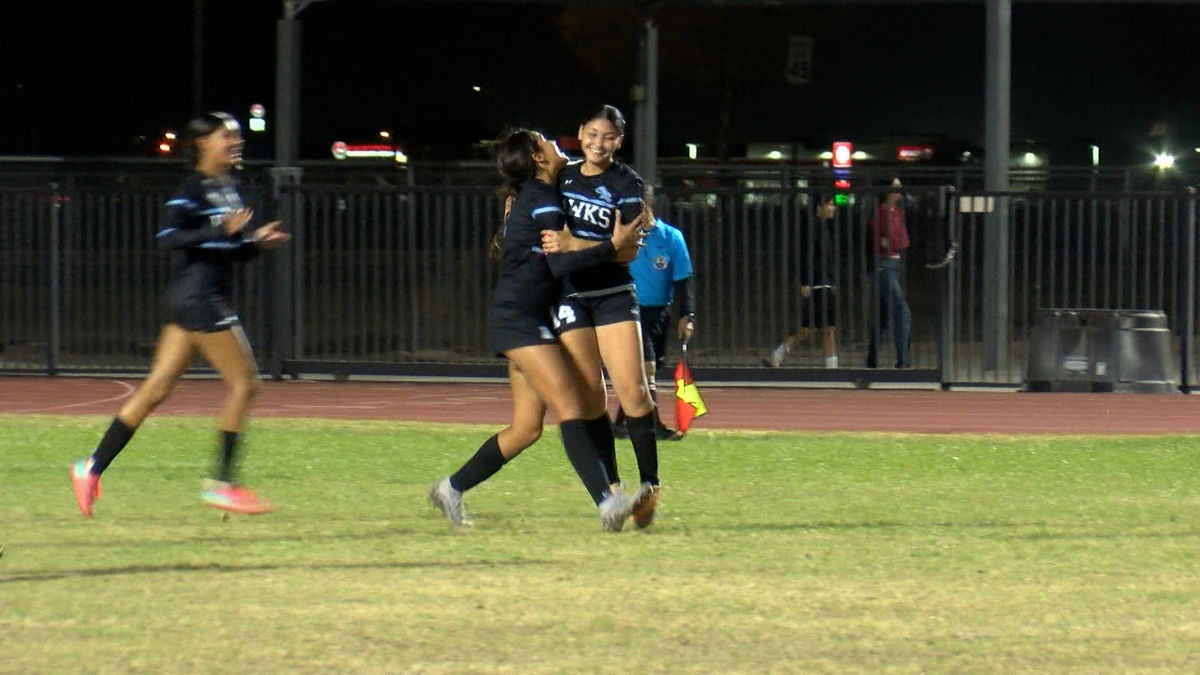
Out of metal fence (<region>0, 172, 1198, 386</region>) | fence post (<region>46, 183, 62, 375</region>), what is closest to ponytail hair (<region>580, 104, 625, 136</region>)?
metal fence (<region>0, 172, 1198, 386</region>)

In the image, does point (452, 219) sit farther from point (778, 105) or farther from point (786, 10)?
point (778, 105)

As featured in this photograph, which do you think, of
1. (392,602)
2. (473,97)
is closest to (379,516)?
(392,602)

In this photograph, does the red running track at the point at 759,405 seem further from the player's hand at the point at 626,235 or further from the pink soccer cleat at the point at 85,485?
the player's hand at the point at 626,235

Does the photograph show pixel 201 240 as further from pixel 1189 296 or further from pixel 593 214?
pixel 1189 296

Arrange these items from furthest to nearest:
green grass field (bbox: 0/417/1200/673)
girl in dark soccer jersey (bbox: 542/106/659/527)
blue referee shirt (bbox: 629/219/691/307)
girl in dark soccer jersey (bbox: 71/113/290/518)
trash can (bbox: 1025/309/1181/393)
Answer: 1. trash can (bbox: 1025/309/1181/393)
2. blue referee shirt (bbox: 629/219/691/307)
3. girl in dark soccer jersey (bbox: 71/113/290/518)
4. girl in dark soccer jersey (bbox: 542/106/659/527)
5. green grass field (bbox: 0/417/1200/673)

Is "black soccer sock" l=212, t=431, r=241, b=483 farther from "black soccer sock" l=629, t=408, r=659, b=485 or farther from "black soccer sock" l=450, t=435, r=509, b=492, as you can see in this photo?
"black soccer sock" l=629, t=408, r=659, b=485

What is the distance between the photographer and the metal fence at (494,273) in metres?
19.6

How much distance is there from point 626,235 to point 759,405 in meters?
9.26

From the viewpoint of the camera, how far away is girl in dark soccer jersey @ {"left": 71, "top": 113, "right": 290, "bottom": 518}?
944cm

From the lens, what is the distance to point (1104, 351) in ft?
62.3

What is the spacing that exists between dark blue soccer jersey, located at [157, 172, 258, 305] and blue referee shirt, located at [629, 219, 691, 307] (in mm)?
4397

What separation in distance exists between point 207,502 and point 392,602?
8.61 feet

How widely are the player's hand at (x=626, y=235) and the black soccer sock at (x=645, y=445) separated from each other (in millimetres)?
807

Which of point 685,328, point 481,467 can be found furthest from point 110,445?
point 685,328
